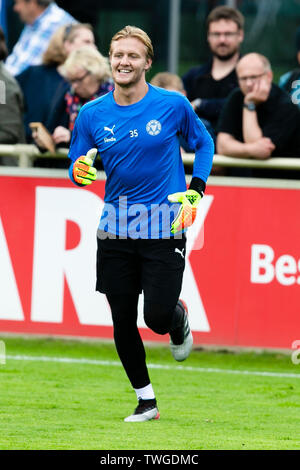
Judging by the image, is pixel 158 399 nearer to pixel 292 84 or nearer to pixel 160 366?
pixel 160 366

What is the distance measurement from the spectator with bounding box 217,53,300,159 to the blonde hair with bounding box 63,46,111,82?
1.09m

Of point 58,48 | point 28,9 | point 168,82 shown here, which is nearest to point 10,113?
point 58,48

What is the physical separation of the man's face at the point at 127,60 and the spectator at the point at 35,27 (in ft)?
16.8

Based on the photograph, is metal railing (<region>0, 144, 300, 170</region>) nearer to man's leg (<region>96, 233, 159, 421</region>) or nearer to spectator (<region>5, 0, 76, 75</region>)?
spectator (<region>5, 0, 76, 75</region>)

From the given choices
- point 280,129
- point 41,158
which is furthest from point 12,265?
point 280,129

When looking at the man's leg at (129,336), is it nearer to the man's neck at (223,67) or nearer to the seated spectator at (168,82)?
the seated spectator at (168,82)

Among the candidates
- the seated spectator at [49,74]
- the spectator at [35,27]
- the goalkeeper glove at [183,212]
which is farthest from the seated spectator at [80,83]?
the goalkeeper glove at [183,212]

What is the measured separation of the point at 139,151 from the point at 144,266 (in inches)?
27.6

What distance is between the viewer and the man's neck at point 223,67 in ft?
34.0
